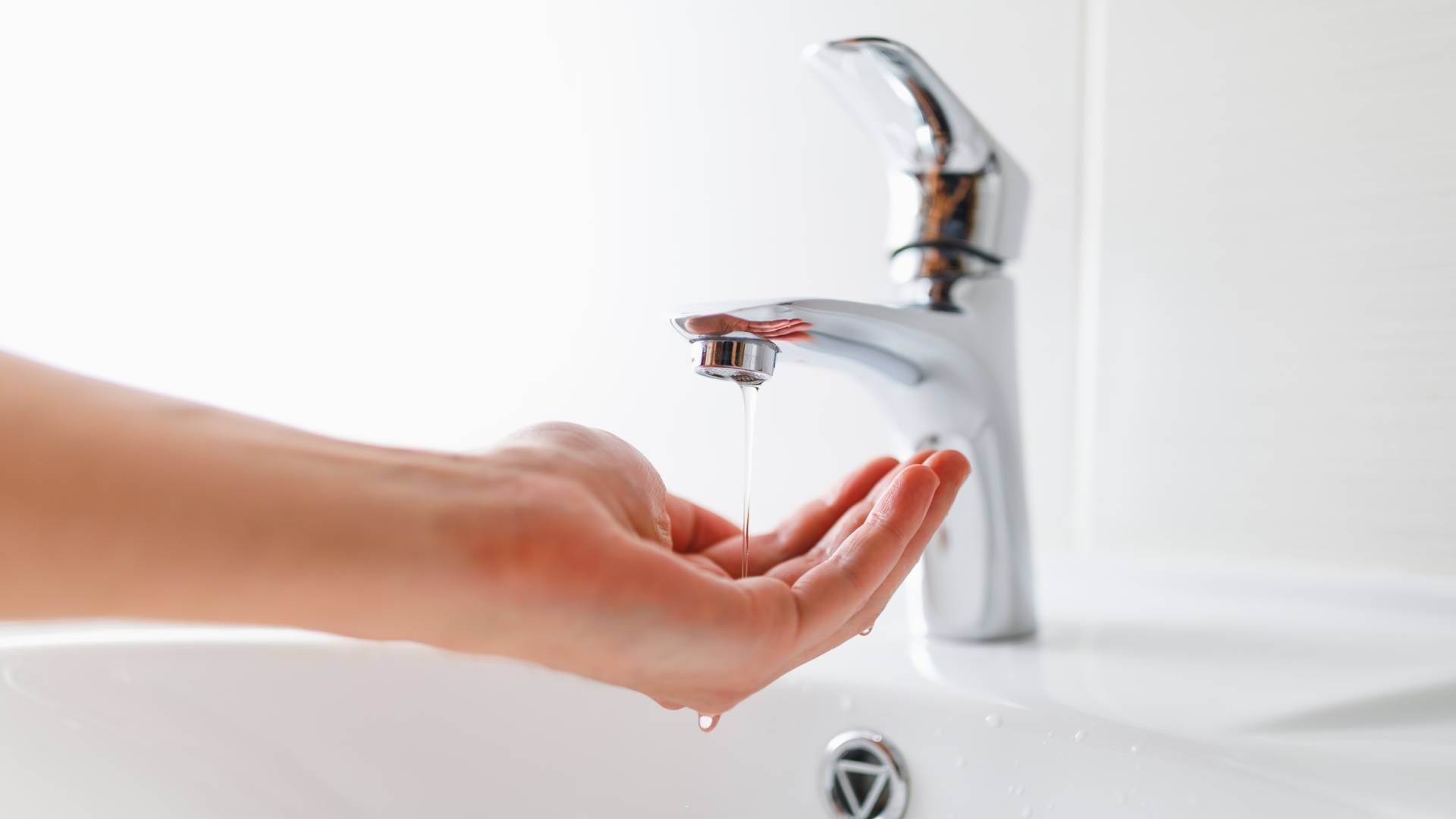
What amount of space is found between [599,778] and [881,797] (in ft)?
0.41

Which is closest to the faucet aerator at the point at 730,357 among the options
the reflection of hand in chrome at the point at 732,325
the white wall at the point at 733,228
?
the reflection of hand in chrome at the point at 732,325

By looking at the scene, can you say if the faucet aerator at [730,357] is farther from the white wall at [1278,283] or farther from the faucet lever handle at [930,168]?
the white wall at [1278,283]

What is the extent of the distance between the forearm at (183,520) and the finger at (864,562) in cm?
11

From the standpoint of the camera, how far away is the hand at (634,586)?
28 cm

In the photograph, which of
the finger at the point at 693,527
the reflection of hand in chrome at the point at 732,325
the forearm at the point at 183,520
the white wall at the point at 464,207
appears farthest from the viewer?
the white wall at the point at 464,207

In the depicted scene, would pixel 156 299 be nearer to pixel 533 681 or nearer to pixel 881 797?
pixel 533 681

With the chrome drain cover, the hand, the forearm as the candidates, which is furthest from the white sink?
the forearm

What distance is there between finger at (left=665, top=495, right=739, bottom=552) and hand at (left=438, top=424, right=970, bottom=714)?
0.10 m

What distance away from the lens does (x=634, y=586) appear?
281mm

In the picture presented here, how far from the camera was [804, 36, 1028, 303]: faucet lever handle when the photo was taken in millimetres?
434

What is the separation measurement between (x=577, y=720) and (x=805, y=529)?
0.44ft

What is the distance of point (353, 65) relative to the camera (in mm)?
821

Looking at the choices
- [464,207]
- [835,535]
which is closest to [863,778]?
[835,535]

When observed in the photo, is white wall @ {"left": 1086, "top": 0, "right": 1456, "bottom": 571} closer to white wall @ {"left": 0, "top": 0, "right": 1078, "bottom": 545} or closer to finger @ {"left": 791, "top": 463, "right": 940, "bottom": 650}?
white wall @ {"left": 0, "top": 0, "right": 1078, "bottom": 545}
